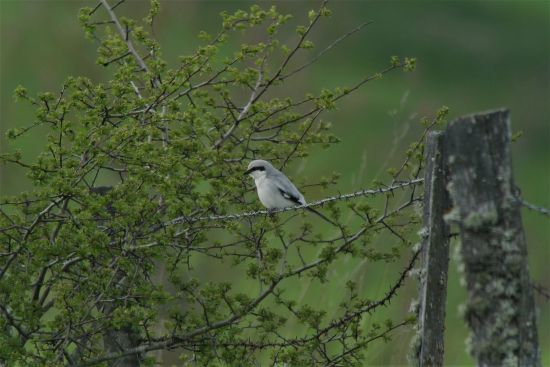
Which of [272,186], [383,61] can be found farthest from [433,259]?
[383,61]

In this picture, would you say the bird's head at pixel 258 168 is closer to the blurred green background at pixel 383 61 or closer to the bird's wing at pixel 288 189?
the bird's wing at pixel 288 189

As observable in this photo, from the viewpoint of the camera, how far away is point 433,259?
454 cm

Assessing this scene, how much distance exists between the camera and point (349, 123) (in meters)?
17.8

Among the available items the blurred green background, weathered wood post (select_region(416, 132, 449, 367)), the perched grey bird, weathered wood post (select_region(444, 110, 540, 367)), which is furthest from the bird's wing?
the blurred green background

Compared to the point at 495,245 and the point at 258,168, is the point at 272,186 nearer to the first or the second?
the point at 258,168

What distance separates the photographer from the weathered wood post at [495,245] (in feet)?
13.1

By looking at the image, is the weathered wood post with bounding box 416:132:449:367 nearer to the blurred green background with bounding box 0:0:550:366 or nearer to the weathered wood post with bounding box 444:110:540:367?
the weathered wood post with bounding box 444:110:540:367

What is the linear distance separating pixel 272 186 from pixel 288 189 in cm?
20

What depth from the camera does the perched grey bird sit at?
7586mm

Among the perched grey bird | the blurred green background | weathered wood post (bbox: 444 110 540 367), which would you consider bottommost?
weathered wood post (bbox: 444 110 540 367)

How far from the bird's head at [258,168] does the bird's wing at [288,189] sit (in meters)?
0.09

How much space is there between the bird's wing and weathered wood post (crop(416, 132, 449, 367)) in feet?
10.3

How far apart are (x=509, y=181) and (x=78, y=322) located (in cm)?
311

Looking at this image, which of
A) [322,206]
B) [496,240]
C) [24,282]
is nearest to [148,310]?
[24,282]
